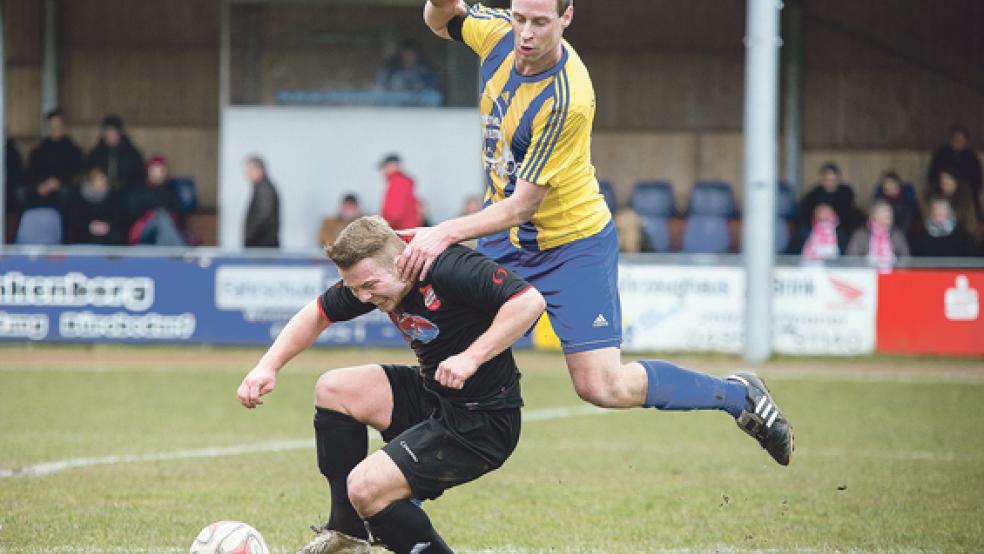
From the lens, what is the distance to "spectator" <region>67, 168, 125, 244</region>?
661 inches

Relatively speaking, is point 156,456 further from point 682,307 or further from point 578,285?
point 682,307

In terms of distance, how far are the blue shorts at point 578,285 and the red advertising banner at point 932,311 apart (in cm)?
904

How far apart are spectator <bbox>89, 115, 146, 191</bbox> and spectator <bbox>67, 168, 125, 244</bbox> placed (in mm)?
766

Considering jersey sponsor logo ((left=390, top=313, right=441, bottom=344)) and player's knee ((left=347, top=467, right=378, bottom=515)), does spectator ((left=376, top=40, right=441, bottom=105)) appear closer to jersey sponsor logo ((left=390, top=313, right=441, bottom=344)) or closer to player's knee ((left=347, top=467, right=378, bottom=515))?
jersey sponsor logo ((left=390, top=313, right=441, bottom=344))

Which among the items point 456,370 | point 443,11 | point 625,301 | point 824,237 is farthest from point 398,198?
point 456,370

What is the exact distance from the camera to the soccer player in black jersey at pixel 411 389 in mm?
5031

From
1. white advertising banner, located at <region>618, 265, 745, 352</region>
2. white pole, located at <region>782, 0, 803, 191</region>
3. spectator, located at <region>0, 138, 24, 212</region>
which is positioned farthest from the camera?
white pole, located at <region>782, 0, 803, 191</region>

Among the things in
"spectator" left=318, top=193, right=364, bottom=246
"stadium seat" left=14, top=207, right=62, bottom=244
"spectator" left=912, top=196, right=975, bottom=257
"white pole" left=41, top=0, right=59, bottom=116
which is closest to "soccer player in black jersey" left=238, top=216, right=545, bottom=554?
"spectator" left=912, top=196, right=975, bottom=257

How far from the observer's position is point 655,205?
20016mm

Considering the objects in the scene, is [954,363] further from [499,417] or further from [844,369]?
[499,417]

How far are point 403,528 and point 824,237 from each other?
12223 millimetres

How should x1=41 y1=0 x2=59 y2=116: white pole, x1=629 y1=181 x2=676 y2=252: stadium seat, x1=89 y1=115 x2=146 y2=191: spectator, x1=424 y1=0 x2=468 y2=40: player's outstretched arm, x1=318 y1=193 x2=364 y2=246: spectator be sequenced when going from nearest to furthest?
x1=424 y1=0 x2=468 y2=40: player's outstretched arm
x1=318 y1=193 x2=364 y2=246: spectator
x1=89 y1=115 x2=146 y2=191: spectator
x1=629 y1=181 x2=676 y2=252: stadium seat
x1=41 y1=0 x2=59 y2=116: white pole

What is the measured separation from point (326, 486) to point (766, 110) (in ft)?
29.6

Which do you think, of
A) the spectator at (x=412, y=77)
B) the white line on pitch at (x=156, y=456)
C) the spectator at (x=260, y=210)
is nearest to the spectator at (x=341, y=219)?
the spectator at (x=260, y=210)
